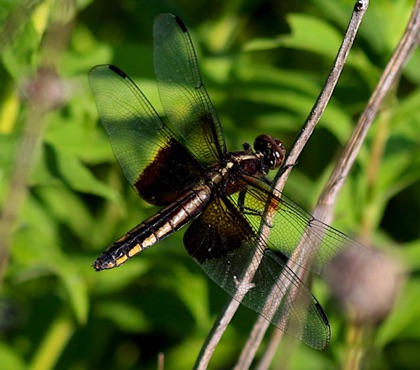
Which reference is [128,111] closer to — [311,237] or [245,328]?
[311,237]

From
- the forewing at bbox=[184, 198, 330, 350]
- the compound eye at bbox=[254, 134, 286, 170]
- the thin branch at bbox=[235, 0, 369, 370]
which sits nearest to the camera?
the thin branch at bbox=[235, 0, 369, 370]

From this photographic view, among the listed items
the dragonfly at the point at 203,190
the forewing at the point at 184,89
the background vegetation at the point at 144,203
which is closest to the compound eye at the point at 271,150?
the dragonfly at the point at 203,190

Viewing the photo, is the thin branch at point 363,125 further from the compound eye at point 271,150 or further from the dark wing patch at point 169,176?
the dark wing patch at point 169,176

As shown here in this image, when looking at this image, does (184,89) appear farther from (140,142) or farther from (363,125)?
(363,125)

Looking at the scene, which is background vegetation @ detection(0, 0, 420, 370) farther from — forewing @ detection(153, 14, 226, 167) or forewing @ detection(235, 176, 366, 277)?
forewing @ detection(235, 176, 366, 277)

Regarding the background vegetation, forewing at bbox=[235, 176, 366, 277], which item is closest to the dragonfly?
forewing at bbox=[235, 176, 366, 277]

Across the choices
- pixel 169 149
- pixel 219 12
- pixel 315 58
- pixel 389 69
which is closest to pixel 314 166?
pixel 315 58
